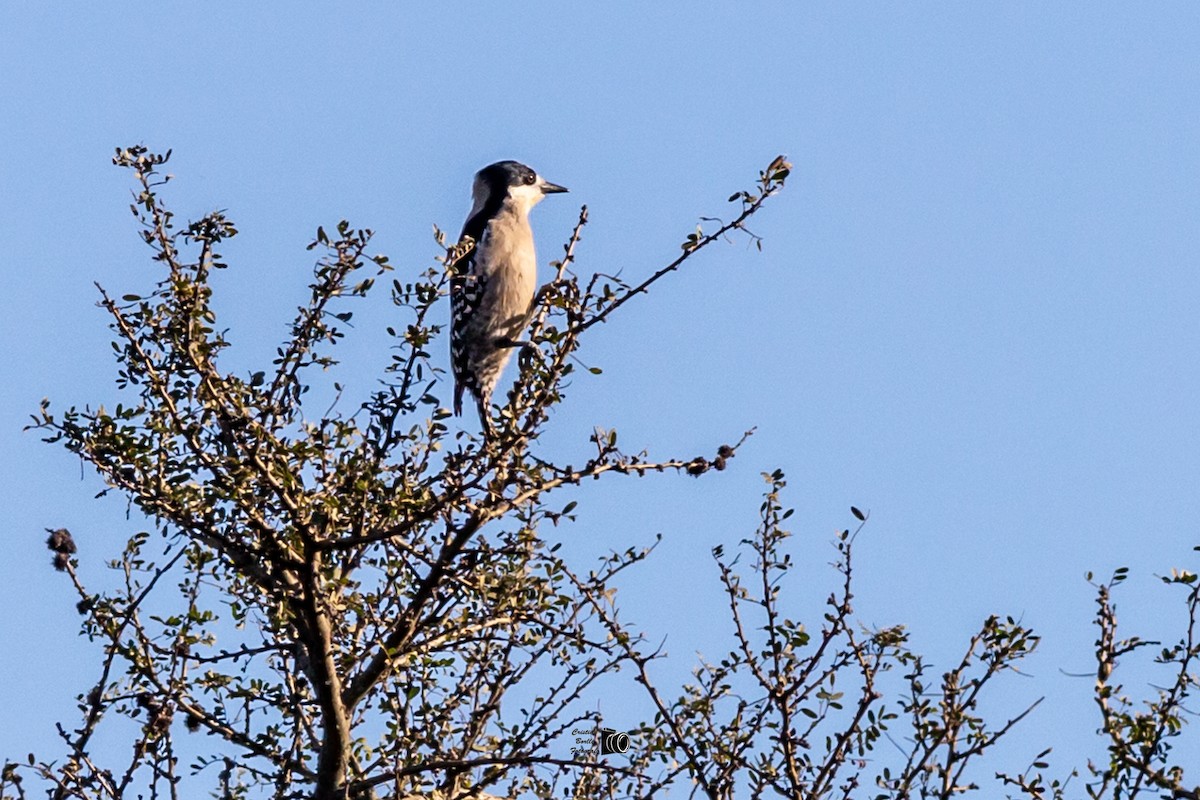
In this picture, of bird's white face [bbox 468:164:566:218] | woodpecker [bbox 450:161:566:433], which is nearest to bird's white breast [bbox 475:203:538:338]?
woodpecker [bbox 450:161:566:433]

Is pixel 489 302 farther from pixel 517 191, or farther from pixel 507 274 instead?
pixel 517 191

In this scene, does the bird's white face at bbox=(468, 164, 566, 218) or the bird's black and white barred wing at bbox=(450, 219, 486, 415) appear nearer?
the bird's black and white barred wing at bbox=(450, 219, 486, 415)

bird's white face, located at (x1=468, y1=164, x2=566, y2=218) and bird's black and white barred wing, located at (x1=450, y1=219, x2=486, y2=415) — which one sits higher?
bird's white face, located at (x1=468, y1=164, x2=566, y2=218)

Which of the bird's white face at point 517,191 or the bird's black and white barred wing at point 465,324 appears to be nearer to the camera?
the bird's black and white barred wing at point 465,324

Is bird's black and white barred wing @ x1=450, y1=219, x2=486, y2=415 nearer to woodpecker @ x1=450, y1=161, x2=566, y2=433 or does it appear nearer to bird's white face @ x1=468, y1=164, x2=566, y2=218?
woodpecker @ x1=450, y1=161, x2=566, y2=433

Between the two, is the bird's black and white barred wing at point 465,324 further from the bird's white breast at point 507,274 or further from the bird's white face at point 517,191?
the bird's white face at point 517,191

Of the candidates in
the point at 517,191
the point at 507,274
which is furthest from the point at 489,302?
the point at 517,191

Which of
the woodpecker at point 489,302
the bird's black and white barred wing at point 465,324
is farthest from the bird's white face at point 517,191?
the bird's black and white barred wing at point 465,324

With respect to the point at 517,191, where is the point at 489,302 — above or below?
below

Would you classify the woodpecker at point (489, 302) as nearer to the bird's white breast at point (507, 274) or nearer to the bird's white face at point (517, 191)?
the bird's white breast at point (507, 274)

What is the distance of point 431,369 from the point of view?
172 inches

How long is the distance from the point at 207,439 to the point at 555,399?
942mm

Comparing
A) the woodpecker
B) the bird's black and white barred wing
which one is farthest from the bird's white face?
the bird's black and white barred wing

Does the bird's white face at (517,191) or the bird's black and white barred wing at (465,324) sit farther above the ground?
the bird's white face at (517,191)
